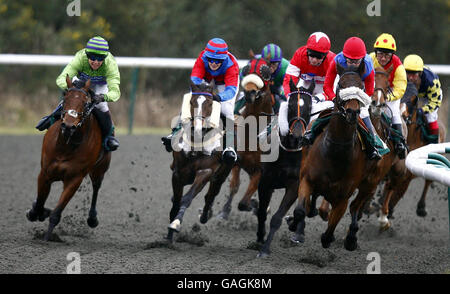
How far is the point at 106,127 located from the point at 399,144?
2.96 metres

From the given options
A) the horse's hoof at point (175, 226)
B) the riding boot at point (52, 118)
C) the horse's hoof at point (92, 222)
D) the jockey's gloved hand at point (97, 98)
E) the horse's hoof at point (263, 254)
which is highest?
the jockey's gloved hand at point (97, 98)

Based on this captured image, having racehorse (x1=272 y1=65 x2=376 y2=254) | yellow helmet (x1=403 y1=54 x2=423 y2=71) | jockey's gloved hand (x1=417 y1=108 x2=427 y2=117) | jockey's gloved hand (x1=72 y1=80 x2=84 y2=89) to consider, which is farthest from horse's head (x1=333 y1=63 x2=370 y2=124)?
jockey's gloved hand (x1=417 y1=108 x2=427 y2=117)

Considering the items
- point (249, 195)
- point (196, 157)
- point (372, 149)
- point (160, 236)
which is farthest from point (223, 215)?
point (372, 149)

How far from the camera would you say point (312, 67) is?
802 centimetres

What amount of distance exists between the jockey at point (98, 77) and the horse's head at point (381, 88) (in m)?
2.51

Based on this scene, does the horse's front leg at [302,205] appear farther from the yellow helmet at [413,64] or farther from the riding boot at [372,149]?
the yellow helmet at [413,64]

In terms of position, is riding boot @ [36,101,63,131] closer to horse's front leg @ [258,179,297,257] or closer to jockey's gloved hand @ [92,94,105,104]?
jockey's gloved hand @ [92,94,105,104]

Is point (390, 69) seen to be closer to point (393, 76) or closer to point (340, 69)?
point (393, 76)

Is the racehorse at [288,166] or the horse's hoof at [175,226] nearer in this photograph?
the horse's hoof at [175,226]

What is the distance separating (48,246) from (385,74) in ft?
12.1

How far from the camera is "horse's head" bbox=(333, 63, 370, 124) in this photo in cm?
642

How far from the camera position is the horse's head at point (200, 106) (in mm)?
7199

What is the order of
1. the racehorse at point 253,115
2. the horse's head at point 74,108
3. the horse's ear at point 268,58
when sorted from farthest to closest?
the horse's ear at point 268,58 < the racehorse at point 253,115 < the horse's head at point 74,108

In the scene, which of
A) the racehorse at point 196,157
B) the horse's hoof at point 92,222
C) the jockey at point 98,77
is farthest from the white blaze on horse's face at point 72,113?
the horse's hoof at point 92,222
